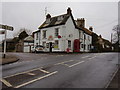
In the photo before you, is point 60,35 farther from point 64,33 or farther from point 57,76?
point 57,76

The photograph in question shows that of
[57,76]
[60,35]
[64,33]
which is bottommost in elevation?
[57,76]

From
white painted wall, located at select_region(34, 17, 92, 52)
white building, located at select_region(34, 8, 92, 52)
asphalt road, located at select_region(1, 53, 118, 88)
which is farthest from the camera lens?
white building, located at select_region(34, 8, 92, 52)

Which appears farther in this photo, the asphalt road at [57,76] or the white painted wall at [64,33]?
the white painted wall at [64,33]

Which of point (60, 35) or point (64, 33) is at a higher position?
point (64, 33)

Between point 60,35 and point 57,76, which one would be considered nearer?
point 57,76

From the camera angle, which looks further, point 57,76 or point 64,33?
point 64,33

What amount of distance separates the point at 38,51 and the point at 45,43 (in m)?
3.81

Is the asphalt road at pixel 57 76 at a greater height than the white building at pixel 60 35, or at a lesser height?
lesser

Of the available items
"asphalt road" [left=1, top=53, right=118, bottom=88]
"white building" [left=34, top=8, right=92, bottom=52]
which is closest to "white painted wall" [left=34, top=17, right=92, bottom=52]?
"white building" [left=34, top=8, right=92, bottom=52]

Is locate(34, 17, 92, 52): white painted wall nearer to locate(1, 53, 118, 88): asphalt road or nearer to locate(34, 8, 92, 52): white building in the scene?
locate(34, 8, 92, 52): white building

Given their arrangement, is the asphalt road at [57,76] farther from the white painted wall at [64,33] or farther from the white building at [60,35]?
the white painted wall at [64,33]

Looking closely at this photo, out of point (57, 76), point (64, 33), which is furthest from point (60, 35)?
point (57, 76)

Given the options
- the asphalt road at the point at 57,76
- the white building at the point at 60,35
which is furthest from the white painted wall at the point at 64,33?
the asphalt road at the point at 57,76

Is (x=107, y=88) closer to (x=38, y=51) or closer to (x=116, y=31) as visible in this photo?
(x=38, y=51)
